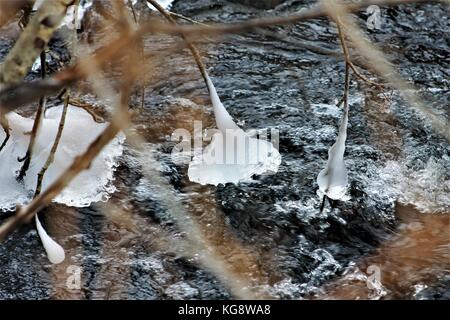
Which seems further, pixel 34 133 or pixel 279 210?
pixel 279 210

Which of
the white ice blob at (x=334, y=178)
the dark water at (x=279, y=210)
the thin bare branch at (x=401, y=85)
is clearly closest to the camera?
the dark water at (x=279, y=210)

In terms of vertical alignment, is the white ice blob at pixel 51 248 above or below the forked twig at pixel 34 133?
below

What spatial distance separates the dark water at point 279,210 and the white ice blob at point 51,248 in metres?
0.04

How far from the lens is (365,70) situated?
168 inches

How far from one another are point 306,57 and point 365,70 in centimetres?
38

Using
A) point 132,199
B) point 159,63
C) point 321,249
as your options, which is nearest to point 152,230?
point 132,199

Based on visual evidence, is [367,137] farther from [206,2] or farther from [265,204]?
[206,2]

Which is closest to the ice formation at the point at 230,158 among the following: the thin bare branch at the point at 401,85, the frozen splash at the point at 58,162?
the frozen splash at the point at 58,162

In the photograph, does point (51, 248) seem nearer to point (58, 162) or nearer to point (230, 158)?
point (58, 162)

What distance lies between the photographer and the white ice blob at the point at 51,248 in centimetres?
296

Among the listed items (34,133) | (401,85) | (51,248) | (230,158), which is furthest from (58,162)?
(401,85)

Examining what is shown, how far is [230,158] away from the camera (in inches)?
134

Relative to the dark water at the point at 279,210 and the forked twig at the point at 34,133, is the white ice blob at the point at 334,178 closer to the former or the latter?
the dark water at the point at 279,210

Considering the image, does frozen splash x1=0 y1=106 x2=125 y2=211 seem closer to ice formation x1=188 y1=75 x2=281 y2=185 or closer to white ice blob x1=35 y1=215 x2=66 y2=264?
white ice blob x1=35 y1=215 x2=66 y2=264
